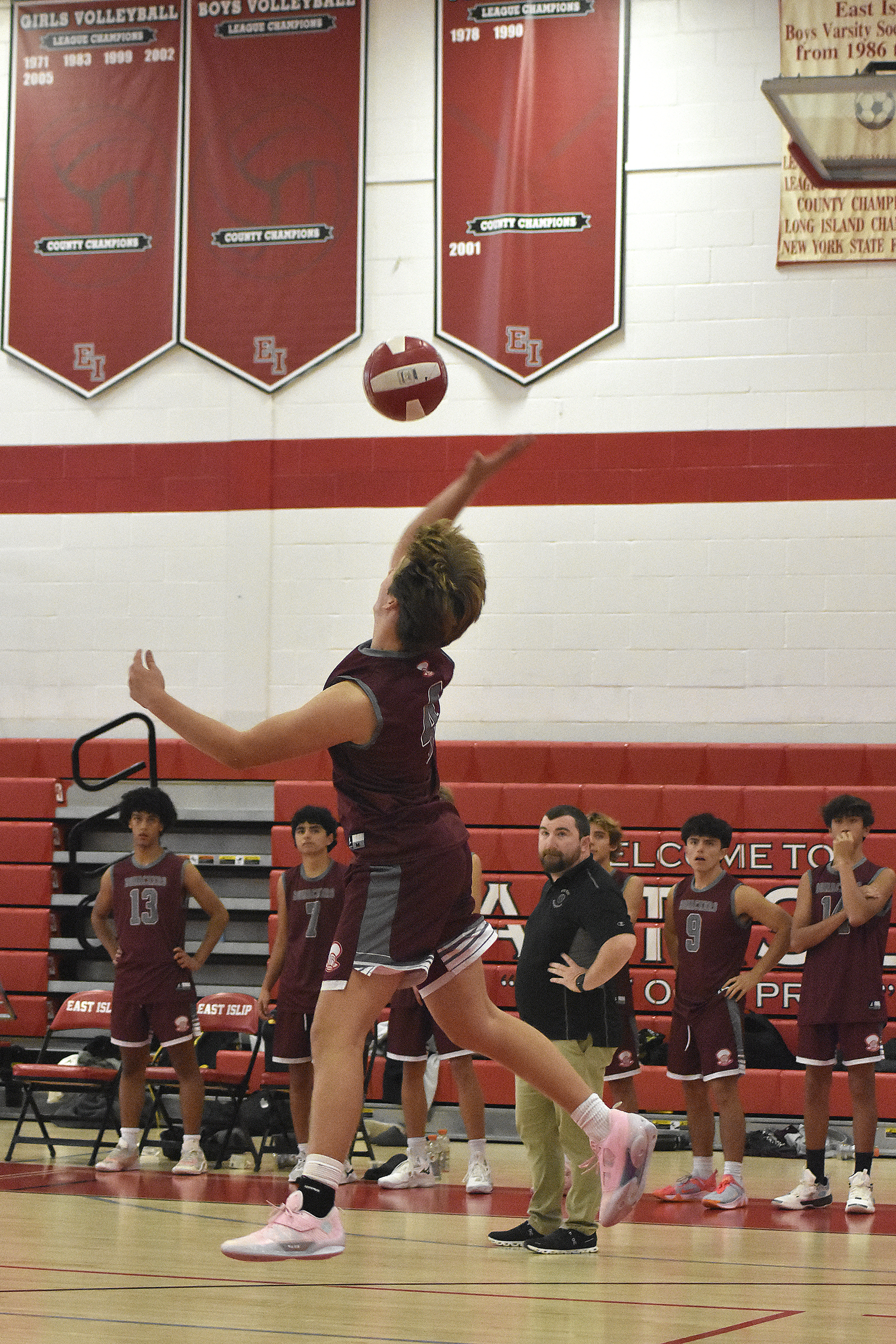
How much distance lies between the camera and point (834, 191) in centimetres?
1041

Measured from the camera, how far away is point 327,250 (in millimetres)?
11125

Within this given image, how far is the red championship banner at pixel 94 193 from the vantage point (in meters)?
11.4

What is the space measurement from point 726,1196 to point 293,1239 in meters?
3.76

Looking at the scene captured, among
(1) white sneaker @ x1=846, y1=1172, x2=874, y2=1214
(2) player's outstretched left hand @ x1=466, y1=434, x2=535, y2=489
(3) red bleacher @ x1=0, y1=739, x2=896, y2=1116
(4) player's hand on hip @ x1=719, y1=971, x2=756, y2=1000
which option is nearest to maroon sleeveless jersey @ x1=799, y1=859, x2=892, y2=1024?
(4) player's hand on hip @ x1=719, y1=971, x2=756, y2=1000

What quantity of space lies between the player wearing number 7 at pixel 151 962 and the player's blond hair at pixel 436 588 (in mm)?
4583

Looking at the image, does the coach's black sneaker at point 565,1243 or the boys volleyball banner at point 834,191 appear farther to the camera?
the boys volleyball banner at point 834,191

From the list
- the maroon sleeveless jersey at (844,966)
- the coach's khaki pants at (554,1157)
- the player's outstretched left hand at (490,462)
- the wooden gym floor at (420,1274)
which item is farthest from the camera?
the maroon sleeveless jersey at (844,966)

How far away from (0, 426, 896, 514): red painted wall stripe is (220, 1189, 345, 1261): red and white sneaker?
7592mm

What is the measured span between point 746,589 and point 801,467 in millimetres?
949

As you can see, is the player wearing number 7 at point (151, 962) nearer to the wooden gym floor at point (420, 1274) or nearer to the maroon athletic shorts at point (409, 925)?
the wooden gym floor at point (420, 1274)

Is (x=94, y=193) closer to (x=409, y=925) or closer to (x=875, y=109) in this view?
(x=875, y=109)

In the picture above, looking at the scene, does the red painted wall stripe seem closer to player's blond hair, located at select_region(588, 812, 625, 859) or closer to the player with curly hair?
player's blond hair, located at select_region(588, 812, 625, 859)

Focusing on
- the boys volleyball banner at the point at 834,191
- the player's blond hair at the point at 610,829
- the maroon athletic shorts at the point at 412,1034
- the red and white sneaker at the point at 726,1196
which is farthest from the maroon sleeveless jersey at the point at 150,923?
the boys volleyball banner at the point at 834,191

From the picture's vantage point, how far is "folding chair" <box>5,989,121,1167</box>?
322 inches
